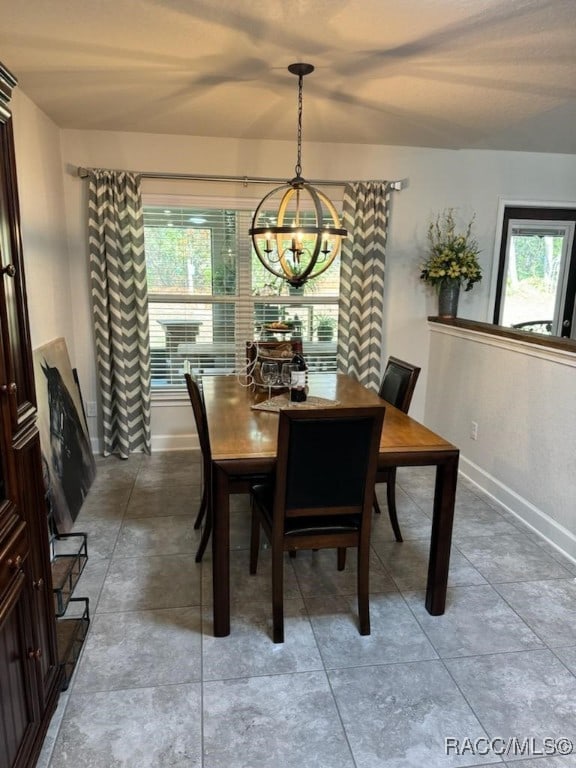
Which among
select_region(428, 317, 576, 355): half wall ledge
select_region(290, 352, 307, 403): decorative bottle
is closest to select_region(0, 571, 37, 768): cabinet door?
select_region(290, 352, 307, 403): decorative bottle

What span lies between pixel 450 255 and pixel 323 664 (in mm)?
3153

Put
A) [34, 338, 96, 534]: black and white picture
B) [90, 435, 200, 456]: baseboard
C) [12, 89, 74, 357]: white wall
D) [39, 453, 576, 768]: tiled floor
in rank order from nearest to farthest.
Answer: [39, 453, 576, 768]: tiled floor
[34, 338, 96, 534]: black and white picture
[12, 89, 74, 357]: white wall
[90, 435, 200, 456]: baseboard

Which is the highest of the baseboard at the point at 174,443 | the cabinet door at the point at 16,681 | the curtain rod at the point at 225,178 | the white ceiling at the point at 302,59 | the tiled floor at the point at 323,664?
the white ceiling at the point at 302,59

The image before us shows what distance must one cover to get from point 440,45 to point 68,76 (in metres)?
1.92

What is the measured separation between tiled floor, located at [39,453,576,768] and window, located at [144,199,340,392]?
170 cm

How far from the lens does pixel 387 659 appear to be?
1981 mm

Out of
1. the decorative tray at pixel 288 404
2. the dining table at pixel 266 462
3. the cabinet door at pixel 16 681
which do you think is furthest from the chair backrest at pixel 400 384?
the cabinet door at pixel 16 681

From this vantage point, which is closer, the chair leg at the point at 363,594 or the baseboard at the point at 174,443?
the chair leg at the point at 363,594

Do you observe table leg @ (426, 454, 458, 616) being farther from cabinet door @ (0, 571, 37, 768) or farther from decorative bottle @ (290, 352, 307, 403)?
cabinet door @ (0, 571, 37, 768)

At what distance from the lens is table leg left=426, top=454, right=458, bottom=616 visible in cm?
212

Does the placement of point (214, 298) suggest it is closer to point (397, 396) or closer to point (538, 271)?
point (397, 396)

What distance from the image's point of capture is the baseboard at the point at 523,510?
2770 mm

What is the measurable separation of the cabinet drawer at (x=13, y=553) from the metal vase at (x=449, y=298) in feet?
11.7

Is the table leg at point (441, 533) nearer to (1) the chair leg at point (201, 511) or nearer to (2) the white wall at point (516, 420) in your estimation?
(2) the white wall at point (516, 420)
